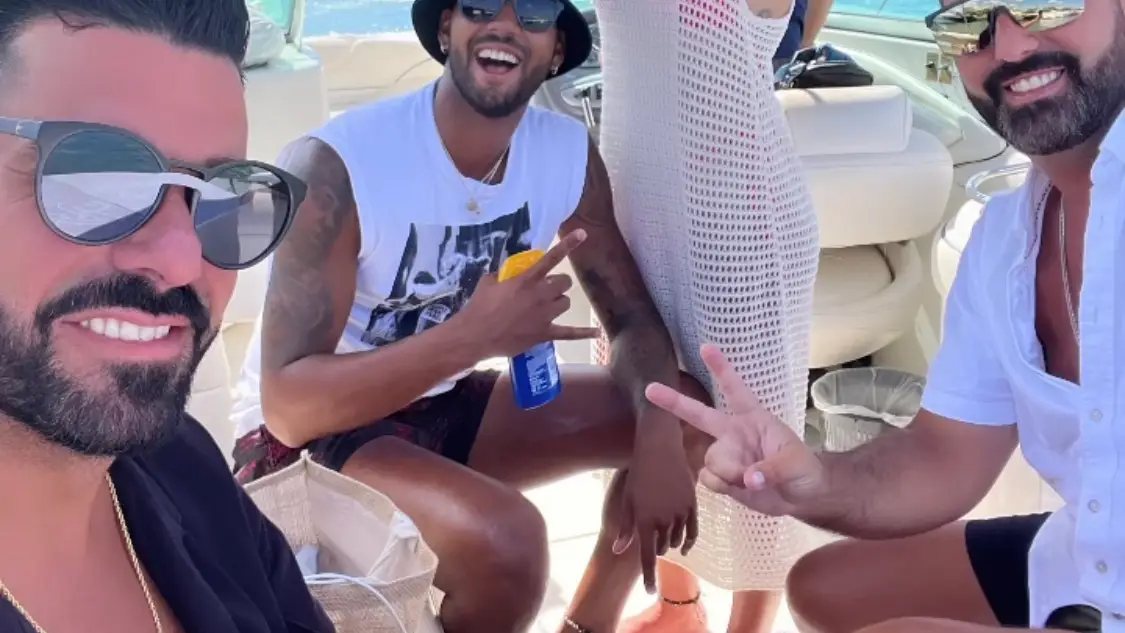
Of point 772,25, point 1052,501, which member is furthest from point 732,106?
point 1052,501

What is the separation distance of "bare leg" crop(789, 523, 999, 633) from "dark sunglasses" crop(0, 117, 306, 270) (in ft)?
3.01

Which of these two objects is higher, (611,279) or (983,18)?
(983,18)

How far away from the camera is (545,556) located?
4.71 feet

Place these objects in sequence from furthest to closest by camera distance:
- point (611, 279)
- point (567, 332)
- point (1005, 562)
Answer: point (611, 279) < point (567, 332) < point (1005, 562)

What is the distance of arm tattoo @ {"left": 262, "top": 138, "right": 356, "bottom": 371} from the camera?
1.43 meters

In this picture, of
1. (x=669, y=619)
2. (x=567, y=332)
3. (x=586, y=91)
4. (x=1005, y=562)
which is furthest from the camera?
(x=586, y=91)

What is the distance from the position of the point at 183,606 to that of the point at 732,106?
0.98 metres

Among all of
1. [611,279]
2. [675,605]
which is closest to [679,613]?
[675,605]

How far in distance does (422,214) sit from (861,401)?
1.39 m

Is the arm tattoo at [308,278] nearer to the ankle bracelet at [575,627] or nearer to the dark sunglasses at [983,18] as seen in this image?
the ankle bracelet at [575,627]

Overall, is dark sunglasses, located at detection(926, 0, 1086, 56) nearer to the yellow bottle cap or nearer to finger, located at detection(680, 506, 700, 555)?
the yellow bottle cap

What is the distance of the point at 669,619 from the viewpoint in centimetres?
186

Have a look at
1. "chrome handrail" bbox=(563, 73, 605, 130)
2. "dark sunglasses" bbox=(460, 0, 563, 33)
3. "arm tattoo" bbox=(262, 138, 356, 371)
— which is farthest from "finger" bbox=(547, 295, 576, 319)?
"chrome handrail" bbox=(563, 73, 605, 130)

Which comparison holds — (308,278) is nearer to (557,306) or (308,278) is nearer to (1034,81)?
(557,306)
